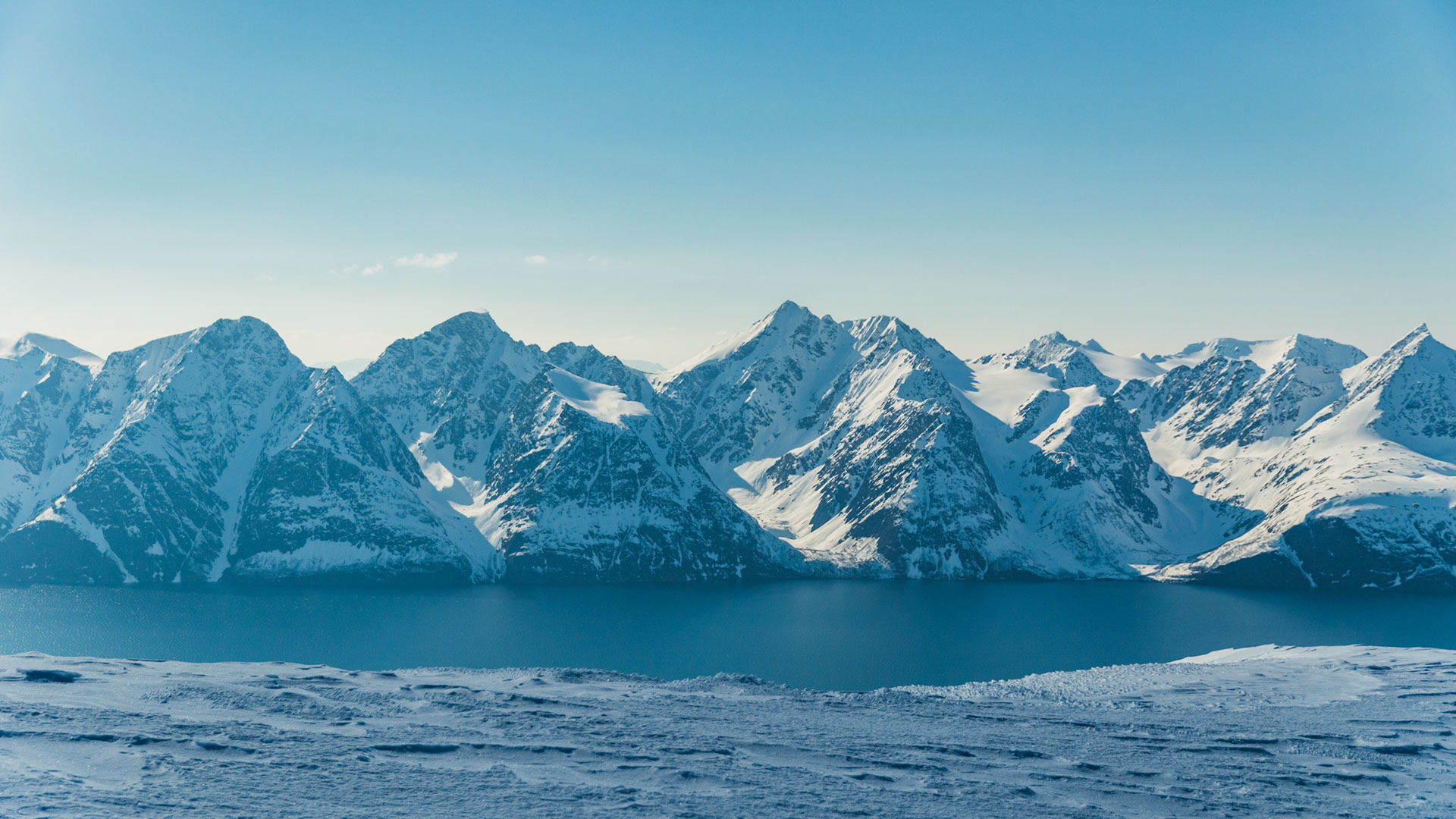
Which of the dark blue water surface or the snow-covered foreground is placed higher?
the snow-covered foreground

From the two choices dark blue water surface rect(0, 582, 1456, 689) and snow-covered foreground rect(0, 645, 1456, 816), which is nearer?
snow-covered foreground rect(0, 645, 1456, 816)

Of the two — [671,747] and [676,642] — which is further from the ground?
[671,747]

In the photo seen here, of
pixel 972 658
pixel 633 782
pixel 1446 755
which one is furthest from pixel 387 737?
pixel 972 658

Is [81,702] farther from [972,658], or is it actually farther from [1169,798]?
[972,658]

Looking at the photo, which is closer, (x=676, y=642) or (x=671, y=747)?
(x=671, y=747)

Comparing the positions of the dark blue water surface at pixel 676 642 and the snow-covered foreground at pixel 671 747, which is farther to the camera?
the dark blue water surface at pixel 676 642

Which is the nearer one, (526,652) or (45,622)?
(526,652)

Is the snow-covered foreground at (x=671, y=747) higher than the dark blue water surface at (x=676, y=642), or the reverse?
the snow-covered foreground at (x=671, y=747)

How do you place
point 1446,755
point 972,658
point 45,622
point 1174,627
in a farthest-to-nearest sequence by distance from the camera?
point 1174,627
point 45,622
point 972,658
point 1446,755
